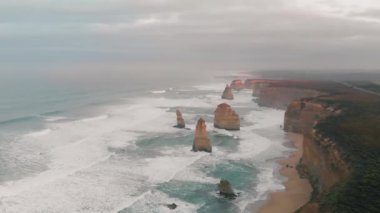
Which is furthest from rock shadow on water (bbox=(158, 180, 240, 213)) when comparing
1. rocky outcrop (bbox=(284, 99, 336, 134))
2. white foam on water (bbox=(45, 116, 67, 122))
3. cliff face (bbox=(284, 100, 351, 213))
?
white foam on water (bbox=(45, 116, 67, 122))

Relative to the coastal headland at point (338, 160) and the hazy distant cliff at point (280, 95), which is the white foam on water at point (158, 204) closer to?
the coastal headland at point (338, 160)

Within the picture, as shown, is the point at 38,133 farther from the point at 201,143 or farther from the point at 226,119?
the point at 226,119

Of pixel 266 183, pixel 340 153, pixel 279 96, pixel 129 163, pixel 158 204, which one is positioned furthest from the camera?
pixel 279 96

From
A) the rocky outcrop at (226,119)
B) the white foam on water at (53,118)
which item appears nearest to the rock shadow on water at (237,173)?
the rocky outcrop at (226,119)

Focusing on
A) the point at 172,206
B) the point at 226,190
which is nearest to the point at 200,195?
the point at 226,190

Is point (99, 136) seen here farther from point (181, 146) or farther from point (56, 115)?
point (56, 115)

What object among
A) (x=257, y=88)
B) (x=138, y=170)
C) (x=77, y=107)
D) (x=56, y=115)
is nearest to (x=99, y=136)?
(x=138, y=170)
